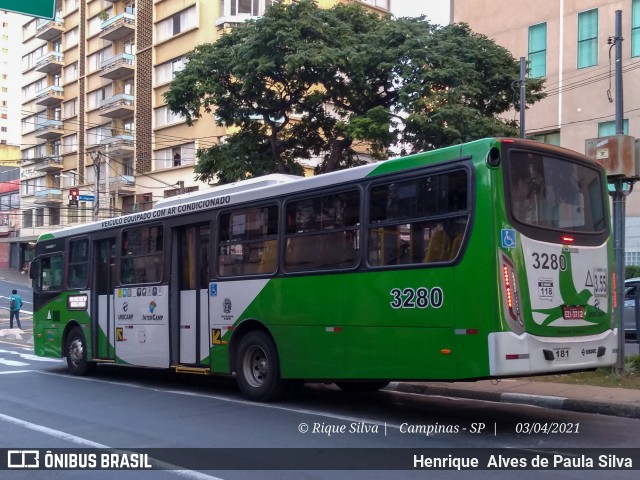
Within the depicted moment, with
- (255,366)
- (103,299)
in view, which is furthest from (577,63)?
(255,366)

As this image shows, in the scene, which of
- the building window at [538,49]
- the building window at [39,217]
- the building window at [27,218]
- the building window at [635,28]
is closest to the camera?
the building window at [635,28]

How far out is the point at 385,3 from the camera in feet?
157

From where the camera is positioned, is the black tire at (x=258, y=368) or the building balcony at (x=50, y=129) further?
the building balcony at (x=50, y=129)

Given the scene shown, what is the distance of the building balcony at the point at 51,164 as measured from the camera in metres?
59.8

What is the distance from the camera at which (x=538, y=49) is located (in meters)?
33.8

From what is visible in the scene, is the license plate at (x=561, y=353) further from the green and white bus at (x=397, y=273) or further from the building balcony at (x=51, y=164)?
the building balcony at (x=51, y=164)

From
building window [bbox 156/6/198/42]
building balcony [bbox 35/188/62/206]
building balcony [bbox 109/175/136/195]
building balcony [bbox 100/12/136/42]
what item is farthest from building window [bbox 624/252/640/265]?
building balcony [bbox 35/188/62/206]

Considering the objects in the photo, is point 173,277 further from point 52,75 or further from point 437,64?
point 52,75

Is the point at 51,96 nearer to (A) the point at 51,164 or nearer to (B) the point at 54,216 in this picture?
(A) the point at 51,164

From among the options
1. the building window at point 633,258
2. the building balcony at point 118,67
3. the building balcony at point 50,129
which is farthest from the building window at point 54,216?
the building window at point 633,258

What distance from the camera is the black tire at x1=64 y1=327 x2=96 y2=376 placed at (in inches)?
616

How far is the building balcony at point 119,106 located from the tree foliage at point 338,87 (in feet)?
93.6

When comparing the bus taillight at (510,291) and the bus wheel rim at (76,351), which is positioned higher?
the bus taillight at (510,291)

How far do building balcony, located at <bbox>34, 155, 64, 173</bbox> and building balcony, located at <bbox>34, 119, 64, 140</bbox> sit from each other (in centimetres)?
239
